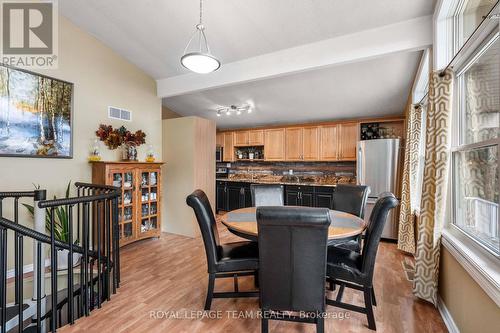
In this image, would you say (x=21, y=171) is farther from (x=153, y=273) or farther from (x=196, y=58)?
(x=196, y=58)

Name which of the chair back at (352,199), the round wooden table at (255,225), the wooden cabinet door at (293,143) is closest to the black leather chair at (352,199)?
the chair back at (352,199)

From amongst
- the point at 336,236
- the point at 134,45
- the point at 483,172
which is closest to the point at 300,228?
the point at 336,236

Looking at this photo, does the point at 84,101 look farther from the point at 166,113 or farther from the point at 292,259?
the point at 292,259

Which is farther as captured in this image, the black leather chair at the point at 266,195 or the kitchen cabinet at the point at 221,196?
the kitchen cabinet at the point at 221,196

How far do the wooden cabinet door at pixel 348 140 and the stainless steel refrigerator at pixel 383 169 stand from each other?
0.73 meters

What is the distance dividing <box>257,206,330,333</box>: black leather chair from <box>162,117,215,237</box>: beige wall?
2818 mm

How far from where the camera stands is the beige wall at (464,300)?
1.32 m

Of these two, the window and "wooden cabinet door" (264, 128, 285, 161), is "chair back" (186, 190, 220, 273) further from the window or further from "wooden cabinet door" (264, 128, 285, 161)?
"wooden cabinet door" (264, 128, 285, 161)

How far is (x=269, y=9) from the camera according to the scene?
261 cm

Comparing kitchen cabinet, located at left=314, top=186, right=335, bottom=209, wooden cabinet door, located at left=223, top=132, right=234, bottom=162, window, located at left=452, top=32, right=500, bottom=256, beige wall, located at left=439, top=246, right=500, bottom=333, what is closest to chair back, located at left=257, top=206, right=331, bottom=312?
beige wall, located at left=439, top=246, right=500, bottom=333

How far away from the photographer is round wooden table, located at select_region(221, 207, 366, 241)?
73.7 inches

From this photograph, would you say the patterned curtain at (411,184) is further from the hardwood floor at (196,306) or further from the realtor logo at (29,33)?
the realtor logo at (29,33)

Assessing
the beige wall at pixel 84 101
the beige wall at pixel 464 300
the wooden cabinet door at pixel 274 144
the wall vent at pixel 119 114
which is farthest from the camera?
the wooden cabinet door at pixel 274 144

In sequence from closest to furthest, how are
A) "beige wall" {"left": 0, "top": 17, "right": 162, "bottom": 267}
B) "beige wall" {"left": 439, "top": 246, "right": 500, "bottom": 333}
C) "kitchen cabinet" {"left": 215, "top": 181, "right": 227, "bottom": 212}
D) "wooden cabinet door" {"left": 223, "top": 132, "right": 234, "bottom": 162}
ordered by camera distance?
"beige wall" {"left": 439, "top": 246, "right": 500, "bottom": 333} → "beige wall" {"left": 0, "top": 17, "right": 162, "bottom": 267} → "kitchen cabinet" {"left": 215, "top": 181, "right": 227, "bottom": 212} → "wooden cabinet door" {"left": 223, "top": 132, "right": 234, "bottom": 162}
